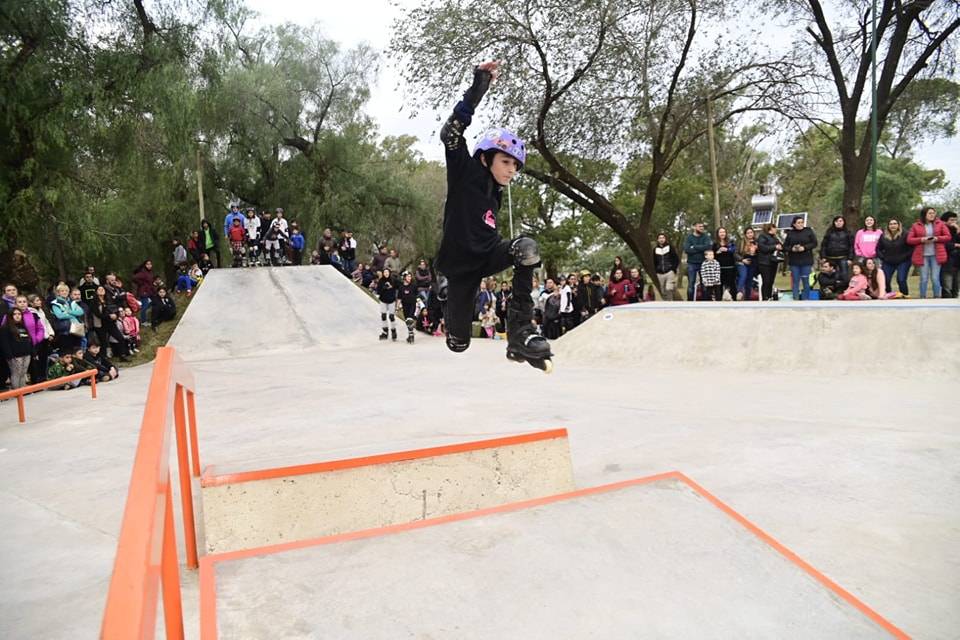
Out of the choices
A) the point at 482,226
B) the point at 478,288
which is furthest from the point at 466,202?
the point at 478,288

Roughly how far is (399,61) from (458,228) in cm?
1601

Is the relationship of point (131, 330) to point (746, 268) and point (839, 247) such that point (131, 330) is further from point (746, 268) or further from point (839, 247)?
point (839, 247)

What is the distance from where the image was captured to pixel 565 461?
4.49m

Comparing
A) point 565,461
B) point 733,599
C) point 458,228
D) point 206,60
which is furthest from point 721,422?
point 206,60

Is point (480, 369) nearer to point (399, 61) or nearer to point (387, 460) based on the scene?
point (387, 460)

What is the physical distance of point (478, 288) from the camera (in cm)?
476

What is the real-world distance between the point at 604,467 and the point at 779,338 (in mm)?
5956

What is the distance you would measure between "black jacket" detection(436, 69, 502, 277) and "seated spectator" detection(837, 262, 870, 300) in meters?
10.2

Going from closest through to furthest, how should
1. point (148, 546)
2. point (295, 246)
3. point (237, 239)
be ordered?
point (148, 546) < point (237, 239) < point (295, 246)

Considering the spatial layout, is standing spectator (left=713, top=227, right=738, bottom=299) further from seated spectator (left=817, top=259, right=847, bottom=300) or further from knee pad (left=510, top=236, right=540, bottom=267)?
knee pad (left=510, top=236, right=540, bottom=267)

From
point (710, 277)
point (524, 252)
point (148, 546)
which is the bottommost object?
point (148, 546)

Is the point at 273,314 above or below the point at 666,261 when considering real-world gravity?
below

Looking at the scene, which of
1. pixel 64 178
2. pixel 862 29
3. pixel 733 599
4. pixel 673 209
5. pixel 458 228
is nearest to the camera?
pixel 733 599

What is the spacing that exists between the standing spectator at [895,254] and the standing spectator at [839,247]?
0.59m
